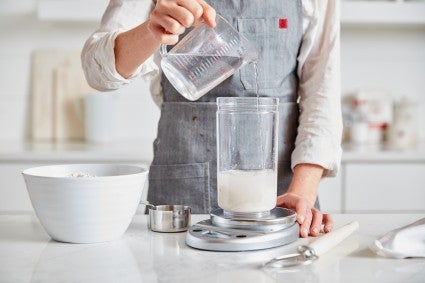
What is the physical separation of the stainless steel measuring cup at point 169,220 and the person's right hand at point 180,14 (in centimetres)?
28

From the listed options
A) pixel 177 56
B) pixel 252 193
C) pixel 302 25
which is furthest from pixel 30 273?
pixel 302 25

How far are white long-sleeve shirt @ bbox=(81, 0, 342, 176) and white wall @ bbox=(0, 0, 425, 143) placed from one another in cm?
121

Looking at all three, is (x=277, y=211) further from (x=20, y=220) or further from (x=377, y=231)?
(x=20, y=220)

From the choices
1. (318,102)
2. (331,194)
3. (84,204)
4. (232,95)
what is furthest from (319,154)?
(331,194)

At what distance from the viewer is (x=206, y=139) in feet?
4.93

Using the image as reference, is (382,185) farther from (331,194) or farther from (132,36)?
(132,36)

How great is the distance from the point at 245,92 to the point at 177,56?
1.23ft

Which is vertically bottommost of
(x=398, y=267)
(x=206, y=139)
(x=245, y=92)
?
(x=398, y=267)

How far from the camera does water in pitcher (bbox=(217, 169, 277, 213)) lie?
100 centimetres

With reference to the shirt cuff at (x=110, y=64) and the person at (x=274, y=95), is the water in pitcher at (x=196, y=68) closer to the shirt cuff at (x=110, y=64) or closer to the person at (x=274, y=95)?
the shirt cuff at (x=110, y=64)

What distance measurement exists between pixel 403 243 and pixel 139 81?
1.98 m

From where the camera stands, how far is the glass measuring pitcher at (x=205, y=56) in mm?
1096

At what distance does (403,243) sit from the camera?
93 centimetres

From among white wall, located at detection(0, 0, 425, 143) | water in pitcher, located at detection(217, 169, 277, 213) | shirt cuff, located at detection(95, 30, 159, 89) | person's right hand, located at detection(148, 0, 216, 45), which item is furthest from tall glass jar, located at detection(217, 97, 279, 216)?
white wall, located at detection(0, 0, 425, 143)
